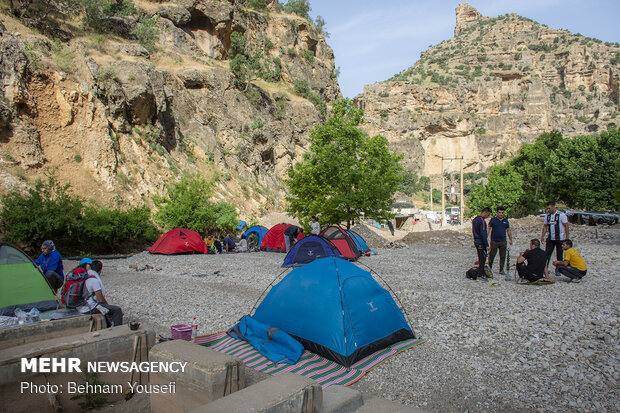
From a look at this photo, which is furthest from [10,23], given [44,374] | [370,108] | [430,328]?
[370,108]

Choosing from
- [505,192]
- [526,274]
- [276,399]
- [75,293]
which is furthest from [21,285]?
[505,192]

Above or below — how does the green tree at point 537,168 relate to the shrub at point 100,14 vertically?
below

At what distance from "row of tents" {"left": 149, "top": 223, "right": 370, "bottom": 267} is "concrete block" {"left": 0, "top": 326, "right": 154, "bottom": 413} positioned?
7707 millimetres

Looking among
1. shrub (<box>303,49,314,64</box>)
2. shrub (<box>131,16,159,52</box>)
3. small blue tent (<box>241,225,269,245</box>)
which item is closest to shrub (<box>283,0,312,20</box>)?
shrub (<box>303,49,314,64</box>)

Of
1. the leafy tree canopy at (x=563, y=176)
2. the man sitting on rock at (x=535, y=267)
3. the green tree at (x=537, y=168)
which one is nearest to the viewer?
the man sitting on rock at (x=535, y=267)

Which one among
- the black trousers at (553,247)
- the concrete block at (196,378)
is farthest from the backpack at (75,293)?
the black trousers at (553,247)

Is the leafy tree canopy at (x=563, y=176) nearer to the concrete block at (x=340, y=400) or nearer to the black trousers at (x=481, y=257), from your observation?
the black trousers at (x=481, y=257)

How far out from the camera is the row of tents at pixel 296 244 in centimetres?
1349

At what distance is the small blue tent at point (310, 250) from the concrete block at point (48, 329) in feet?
26.3

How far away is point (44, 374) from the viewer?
15.2 ft

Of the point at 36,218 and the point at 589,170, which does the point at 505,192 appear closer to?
the point at 589,170

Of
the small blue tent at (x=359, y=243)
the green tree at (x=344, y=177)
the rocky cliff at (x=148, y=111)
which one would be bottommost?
the small blue tent at (x=359, y=243)

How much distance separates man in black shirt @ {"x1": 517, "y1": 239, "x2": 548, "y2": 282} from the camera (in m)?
9.52

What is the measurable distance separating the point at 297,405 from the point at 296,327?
9.05 feet
